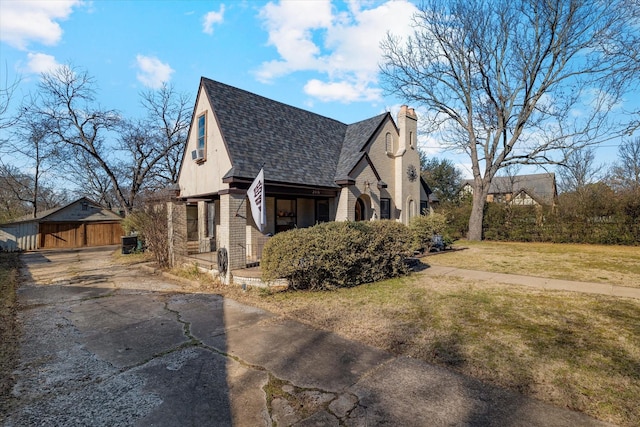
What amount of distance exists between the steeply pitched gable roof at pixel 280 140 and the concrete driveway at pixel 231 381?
5.75 metres

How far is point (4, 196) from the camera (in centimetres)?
3516

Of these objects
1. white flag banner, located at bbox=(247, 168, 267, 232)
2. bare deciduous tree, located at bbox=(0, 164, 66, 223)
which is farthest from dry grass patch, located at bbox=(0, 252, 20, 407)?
bare deciduous tree, located at bbox=(0, 164, 66, 223)

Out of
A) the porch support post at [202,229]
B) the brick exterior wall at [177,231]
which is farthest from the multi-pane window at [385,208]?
the brick exterior wall at [177,231]

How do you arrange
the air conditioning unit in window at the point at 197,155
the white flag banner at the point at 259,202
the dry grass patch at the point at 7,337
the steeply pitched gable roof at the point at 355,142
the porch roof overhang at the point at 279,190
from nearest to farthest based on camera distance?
1. the dry grass patch at the point at 7,337
2. the white flag banner at the point at 259,202
3. the porch roof overhang at the point at 279,190
4. the air conditioning unit in window at the point at 197,155
5. the steeply pitched gable roof at the point at 355,142

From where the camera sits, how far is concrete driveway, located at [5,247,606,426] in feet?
10.1

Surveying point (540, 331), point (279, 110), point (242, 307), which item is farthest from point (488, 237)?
point (242, 307)

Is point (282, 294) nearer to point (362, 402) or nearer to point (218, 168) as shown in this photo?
point (362, 402)

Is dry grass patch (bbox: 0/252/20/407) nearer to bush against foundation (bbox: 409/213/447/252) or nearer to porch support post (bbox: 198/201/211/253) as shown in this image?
porch support post (bbox: 198/201/211/253)

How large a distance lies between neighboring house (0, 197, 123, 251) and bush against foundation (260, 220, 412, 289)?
85.3 feet

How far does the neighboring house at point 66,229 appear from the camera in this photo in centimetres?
2373

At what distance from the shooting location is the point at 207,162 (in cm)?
1257

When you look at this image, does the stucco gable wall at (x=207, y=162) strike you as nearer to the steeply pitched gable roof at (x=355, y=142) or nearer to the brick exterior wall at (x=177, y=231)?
the brick exterior wall at (x=177, y=231)

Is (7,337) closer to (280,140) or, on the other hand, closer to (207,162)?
(207,162)

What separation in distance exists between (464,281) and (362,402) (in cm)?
692
